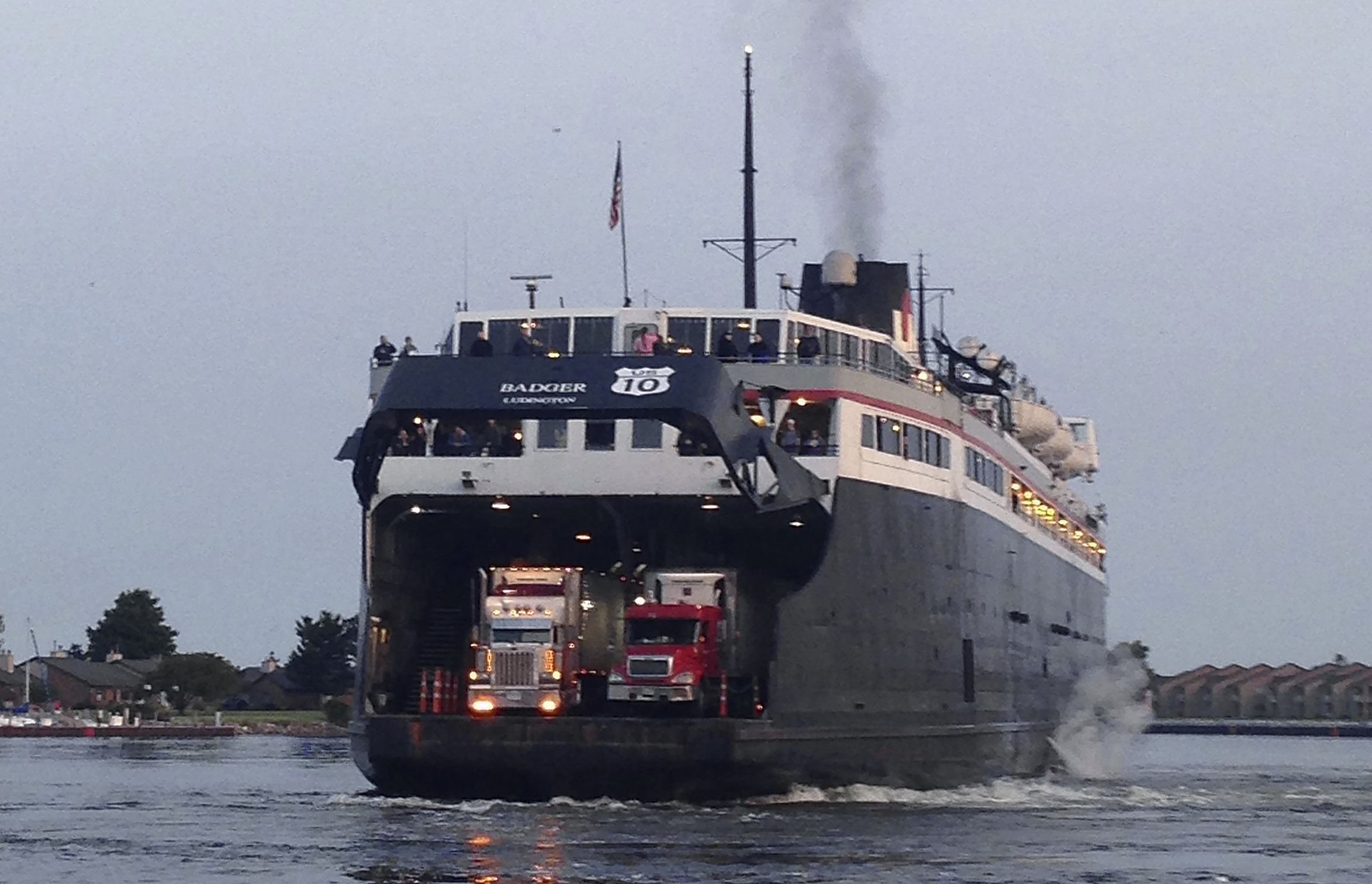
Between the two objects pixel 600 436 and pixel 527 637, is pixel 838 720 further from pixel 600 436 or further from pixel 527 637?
pixel 600 436

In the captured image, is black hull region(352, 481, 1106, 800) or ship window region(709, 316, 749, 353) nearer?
black hull region(352, 481, 1106, 800)

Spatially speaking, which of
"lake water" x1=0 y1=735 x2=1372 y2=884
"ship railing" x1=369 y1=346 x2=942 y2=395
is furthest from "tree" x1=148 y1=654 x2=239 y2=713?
"ship railing" x1=369 y1=346 x2=942 y2=395

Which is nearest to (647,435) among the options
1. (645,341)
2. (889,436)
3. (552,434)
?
(552,434)

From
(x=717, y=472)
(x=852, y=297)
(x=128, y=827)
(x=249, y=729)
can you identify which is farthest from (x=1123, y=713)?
(x=249, y=729)

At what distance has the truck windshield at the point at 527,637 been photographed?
3844 centimetres

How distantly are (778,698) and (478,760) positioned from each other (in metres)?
4.96

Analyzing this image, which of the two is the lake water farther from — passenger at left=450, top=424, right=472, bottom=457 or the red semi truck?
passenger at left=450, top=424, right=472, bottom=457

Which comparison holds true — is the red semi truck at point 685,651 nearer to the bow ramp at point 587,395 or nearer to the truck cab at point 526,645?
the truck cab at point 526,645

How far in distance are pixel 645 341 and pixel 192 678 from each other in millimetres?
102513

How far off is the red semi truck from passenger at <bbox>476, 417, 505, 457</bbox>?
363 centimetres

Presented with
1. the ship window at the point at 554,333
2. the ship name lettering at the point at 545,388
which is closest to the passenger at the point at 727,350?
the ship window at the point at 554,333

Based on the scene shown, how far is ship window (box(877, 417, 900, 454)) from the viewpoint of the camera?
130 feet

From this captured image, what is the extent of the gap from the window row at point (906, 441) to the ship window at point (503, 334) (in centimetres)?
656

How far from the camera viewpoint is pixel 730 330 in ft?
131
